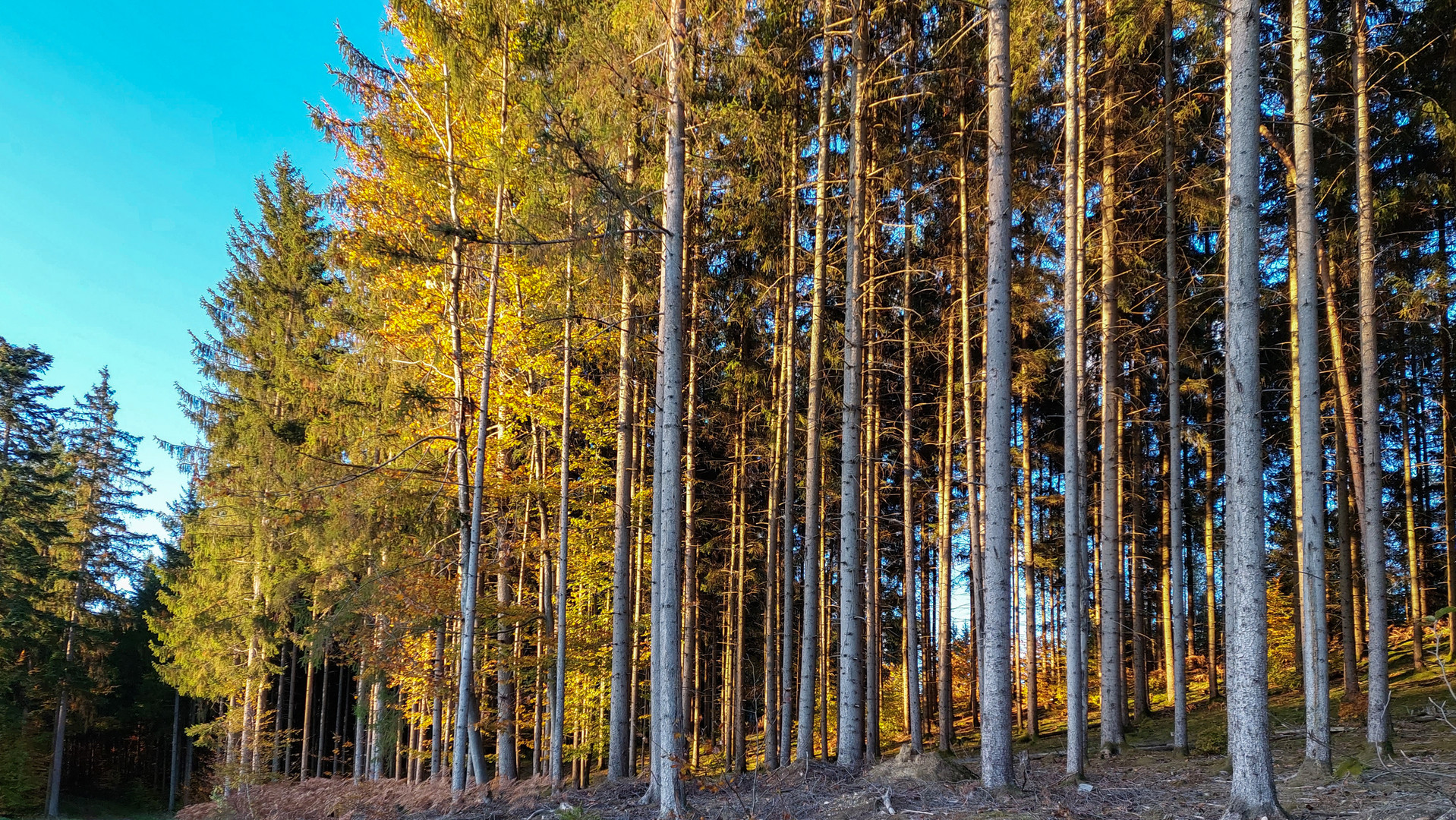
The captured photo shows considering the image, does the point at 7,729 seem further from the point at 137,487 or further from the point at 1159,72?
the point at 1159,72

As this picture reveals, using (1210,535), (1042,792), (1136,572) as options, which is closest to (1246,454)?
(1042,792)

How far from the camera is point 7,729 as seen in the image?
25.4m

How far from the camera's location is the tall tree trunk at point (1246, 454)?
627 cm

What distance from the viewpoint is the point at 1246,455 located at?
21.5ft

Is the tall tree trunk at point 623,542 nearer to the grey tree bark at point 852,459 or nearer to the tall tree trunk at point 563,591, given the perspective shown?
the tall tree trunk at point 563,591

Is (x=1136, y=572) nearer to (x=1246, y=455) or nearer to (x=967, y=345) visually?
(x=967, y=345)

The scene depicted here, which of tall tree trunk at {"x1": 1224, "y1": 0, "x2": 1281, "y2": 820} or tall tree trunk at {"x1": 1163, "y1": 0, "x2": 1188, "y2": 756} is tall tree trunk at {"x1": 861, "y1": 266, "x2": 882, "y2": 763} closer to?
tall tree trunk at {"x1": 1163, "y1": 0, "x2": 1188, "y2": 756}

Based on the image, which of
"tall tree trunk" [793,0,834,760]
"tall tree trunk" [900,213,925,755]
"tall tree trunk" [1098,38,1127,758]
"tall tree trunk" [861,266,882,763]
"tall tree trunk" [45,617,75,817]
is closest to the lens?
"tall tree trunk" [793,0,834,760]

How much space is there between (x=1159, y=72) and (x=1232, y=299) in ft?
29.4

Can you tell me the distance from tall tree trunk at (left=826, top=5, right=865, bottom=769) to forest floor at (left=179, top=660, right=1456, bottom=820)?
72 centimetres

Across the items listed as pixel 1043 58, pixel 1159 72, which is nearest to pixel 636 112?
pixel 1043 58

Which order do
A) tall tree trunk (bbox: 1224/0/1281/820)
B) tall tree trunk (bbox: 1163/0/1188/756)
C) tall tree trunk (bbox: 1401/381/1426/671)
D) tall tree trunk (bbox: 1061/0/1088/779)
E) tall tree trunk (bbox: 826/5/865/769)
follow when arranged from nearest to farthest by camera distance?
1. tall tree trunk (bbox: 1224/0/1281/820)
2. tall tree trunk (bbox: 1061/0/1088/779)
3. tall tree trunk (bbox: 826/5/865/769)
4. tall tree trunk (bbox: 1163/0/1188/756)
5. tall tree trunk (bbox: 1401/381/1426/671)

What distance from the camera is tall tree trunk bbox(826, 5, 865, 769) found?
35.9 feet

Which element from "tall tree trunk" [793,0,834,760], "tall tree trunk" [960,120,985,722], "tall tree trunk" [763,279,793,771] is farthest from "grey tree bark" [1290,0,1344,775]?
"tall tree trunk" [763,279,793,771]
